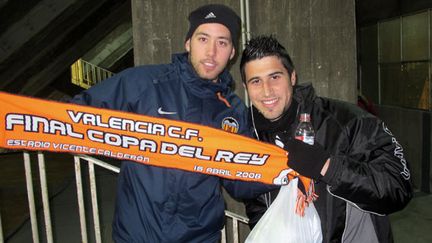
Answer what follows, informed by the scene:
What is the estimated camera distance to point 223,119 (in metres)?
2.41

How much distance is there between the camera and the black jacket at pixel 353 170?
1.88m

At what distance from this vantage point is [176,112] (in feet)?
7.55

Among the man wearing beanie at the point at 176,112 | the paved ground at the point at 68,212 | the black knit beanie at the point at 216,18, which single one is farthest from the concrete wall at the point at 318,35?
the paved ground at the point at 68,212

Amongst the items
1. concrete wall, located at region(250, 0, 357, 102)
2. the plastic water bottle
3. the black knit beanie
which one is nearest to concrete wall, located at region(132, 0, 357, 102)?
concrete wall, located at region(250, 0, 357, 102)

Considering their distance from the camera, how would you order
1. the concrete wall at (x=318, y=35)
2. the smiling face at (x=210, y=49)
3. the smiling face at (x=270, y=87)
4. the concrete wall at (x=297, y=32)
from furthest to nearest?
the concrete wall at (x=318, y=35) → the concrete wall at (x=297, y=32) → the smiling face at (x=210, y=49) → the smiling face at (x=270, y=87)

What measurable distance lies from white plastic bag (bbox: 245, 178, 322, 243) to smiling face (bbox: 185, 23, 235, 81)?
0.89m

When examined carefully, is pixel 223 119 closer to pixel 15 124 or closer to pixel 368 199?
pixel 368 199

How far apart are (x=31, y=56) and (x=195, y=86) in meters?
8.09

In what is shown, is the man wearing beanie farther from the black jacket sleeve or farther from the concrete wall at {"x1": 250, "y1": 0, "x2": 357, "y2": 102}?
the concrete wall at {"x1": 250, "y1": 0, "x2": 357, "y2": 102}

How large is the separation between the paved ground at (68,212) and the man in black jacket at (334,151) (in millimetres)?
4145

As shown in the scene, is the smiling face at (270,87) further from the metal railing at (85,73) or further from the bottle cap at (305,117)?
the metal railing at (85,73)

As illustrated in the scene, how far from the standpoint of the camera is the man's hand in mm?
1882

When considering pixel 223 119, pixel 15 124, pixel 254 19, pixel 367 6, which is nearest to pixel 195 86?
pixel 223 119

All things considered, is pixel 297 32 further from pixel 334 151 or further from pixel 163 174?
pixel 163 174
